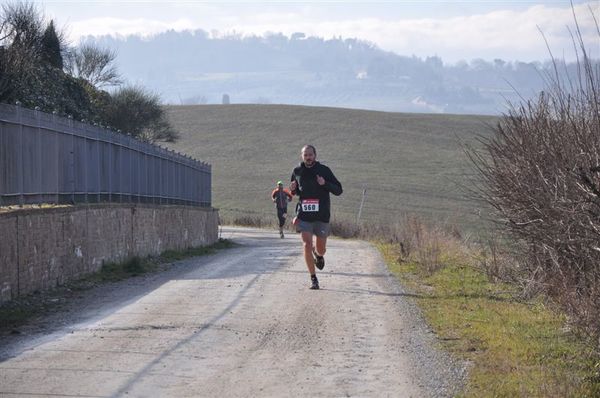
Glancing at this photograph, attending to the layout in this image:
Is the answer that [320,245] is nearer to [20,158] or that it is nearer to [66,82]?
[20,158]

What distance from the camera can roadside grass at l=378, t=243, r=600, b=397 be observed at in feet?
28.7

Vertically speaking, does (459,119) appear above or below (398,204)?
above

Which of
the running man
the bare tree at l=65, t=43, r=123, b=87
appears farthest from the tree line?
the running man

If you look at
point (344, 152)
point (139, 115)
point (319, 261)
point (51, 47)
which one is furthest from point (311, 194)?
point (344, 152)

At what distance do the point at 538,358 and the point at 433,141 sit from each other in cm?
7518

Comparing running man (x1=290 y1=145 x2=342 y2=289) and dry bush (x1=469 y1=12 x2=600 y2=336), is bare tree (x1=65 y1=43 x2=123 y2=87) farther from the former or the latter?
dry bush (x1=469 y1=12 x2=600 y2=336)

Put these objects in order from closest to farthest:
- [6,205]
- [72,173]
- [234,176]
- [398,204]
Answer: [6,205] → [72,173] → [398,204] → [234,176]

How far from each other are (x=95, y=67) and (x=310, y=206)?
3943 centimetres

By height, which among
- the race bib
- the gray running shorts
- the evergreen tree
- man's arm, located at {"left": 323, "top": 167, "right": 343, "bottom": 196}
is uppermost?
the evergreen tree

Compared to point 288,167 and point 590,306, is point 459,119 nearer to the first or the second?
point 288,167

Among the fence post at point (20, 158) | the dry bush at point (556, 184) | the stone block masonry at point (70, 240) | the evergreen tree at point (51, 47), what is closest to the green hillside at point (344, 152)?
the evergreen tree at point (51, 47)

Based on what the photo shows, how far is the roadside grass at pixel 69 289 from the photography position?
39.3 ft

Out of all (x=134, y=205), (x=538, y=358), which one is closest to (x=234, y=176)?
(x=134, y=205)

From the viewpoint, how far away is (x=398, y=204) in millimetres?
57500
